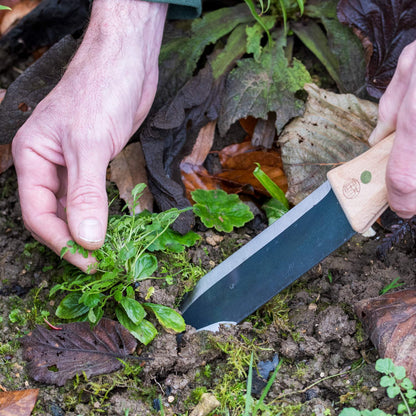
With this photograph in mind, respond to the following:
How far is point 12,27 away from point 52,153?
1284mm

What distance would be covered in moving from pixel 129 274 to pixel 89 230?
290 mm

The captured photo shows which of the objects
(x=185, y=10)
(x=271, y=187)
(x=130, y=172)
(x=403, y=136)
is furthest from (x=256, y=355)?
(x=185, y=10)

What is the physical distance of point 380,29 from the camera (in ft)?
8.53

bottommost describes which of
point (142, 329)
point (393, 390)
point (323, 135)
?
point (393, 390)

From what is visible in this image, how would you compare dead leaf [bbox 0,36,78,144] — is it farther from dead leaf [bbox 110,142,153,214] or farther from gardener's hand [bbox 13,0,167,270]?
dead leaf [bbox 110,142,153,214]

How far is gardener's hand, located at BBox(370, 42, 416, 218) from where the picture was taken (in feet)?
5.73

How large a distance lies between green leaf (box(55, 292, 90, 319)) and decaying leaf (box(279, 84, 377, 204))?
3.66 ft

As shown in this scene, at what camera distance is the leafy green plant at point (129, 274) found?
6.42 feet

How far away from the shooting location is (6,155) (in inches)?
106

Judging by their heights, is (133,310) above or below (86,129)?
below

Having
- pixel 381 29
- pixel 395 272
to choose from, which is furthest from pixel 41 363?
pixel 381 29

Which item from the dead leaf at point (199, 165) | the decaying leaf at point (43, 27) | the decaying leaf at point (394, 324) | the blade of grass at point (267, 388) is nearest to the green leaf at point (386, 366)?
the decaying leaf at point (394, 324)

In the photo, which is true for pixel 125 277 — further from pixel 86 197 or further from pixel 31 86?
pixel 31 86

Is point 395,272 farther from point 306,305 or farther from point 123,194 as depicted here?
point 123,194
